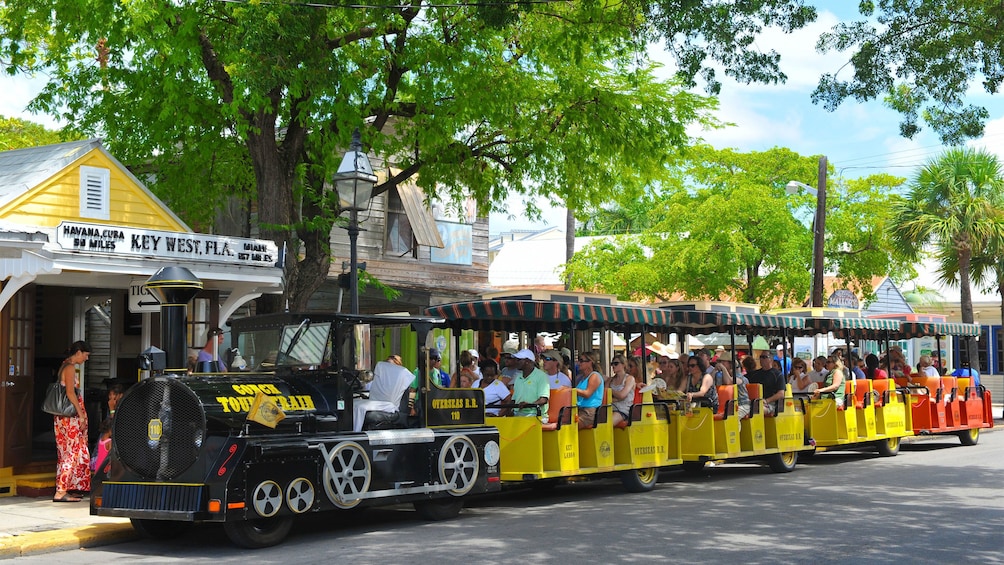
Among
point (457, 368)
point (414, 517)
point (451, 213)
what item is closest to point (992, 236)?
point (451, 213)

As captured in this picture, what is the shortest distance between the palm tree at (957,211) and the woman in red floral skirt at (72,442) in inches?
899

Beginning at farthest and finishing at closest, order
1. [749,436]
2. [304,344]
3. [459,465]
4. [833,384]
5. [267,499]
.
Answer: [833,384] < [749,436] < [459,465] < [304,344] < [267,499]

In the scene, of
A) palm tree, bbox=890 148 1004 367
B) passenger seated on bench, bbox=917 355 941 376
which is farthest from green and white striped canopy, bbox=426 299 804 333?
palm tree, bbox=890 148 1004 367

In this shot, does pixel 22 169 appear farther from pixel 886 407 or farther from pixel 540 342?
pixel 886 407

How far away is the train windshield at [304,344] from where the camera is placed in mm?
10719

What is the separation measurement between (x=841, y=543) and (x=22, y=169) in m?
10.4

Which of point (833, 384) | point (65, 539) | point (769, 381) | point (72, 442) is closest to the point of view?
point (65, 539)

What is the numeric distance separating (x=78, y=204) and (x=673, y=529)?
8.17m

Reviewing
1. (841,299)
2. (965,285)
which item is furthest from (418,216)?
(965,285)

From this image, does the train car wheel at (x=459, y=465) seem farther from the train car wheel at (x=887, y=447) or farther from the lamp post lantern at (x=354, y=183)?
the train car wheel at (x=887, y=447)

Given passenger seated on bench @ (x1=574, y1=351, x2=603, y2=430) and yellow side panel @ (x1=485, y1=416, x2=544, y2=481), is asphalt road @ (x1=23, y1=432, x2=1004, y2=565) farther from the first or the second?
passenger seated on bench @ (x1=574, y1=351, x2=603, y2=430)

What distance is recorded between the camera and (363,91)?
16.4m

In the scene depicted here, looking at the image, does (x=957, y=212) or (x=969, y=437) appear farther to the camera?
(x=957, y=212)

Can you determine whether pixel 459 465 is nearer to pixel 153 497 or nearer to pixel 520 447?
pixel 520 447
